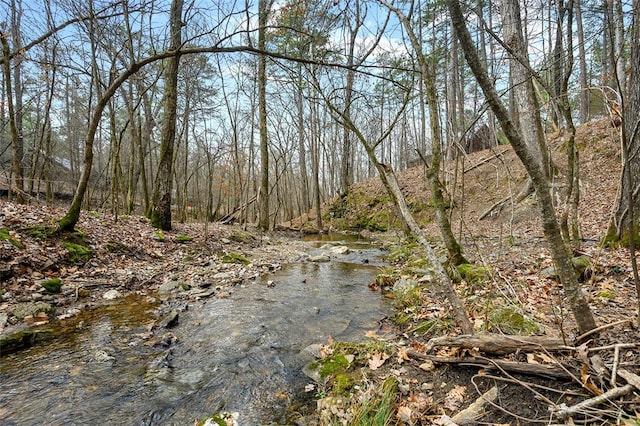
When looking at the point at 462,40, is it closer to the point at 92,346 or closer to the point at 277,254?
the point at 92,346

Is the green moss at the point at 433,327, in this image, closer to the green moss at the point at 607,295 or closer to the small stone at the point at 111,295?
the green moss at the point at 607,295

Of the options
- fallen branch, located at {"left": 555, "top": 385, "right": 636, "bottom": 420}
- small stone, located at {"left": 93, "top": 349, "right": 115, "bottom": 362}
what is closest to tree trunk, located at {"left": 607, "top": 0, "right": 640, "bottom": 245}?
fallen branch, located at {"left": 555, "top": 385, "right": 636, "bottom": 420}

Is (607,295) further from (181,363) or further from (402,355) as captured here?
(181,363)

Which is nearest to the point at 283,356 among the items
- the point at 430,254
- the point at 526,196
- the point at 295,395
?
the point at 295,395

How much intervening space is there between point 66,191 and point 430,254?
1077 inches

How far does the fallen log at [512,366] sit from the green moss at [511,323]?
53 cm

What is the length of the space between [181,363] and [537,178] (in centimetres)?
358

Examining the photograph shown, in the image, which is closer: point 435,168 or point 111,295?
point 435,168

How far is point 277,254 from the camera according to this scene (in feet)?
31.6

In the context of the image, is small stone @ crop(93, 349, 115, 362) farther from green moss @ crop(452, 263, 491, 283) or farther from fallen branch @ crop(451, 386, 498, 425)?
green moss @ crop(452, 263, 491, 283)

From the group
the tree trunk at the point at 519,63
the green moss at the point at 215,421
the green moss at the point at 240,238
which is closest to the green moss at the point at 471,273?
the tree trunk at the point at 519,63

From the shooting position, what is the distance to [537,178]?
210 centimetres

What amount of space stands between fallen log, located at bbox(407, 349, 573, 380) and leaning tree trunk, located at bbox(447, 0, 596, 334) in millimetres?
422

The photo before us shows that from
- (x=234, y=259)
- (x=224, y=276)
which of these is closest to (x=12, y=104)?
(x=234, y=259)
